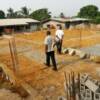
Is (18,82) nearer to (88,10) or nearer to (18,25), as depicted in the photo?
(18,25)

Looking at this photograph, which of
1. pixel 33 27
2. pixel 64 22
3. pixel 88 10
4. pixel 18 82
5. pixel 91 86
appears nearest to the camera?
A: pixel 91 86

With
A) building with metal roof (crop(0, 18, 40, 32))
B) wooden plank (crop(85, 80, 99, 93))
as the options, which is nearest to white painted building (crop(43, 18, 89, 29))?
building with metal roof (crop(0, 18, 40, 32))

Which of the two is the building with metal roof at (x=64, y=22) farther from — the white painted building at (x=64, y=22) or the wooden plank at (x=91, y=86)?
the wooden plank at (x=91, y=86)

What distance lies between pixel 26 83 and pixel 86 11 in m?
64.3

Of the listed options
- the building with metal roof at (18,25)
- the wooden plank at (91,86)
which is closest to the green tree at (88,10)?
the building with metal roof at (18,25)

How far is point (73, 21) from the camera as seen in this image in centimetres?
4712


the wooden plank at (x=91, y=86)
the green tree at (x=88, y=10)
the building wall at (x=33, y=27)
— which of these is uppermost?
the green tree at (x=88, y=10)

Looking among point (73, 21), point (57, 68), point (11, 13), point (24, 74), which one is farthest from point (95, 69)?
point (11, 13)

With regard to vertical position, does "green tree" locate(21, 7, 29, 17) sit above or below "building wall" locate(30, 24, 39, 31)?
above

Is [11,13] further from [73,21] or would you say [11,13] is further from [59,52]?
[59,52]

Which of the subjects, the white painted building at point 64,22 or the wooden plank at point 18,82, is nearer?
the wooden plank at point 18,82

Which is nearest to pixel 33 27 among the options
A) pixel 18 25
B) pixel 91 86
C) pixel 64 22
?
pixel 18 25

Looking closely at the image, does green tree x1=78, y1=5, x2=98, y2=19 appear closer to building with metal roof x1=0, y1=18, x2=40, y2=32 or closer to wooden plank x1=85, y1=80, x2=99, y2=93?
building with metal roof x1=0, y1=18, x2=40, y2=32

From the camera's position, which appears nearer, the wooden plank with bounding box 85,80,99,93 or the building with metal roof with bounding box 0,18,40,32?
the wooden plank with bounding box 85,80,99,93
